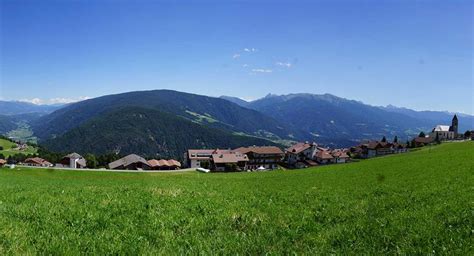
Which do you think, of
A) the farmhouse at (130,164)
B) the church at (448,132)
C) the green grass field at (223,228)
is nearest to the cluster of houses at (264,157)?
the farmhouse at (130,164)

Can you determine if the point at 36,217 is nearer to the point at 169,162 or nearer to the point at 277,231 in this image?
the point at 277,231

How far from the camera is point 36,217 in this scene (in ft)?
31.9

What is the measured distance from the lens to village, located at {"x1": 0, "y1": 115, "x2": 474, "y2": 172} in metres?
157

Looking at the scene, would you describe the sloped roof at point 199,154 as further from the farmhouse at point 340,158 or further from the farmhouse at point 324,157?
the farmhouse at point 340,158

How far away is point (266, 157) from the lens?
181 m

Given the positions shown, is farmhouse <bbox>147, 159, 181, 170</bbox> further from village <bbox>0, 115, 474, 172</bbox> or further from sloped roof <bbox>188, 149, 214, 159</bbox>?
sloped roof <bbox>188, 149, 214, 159</bbox>

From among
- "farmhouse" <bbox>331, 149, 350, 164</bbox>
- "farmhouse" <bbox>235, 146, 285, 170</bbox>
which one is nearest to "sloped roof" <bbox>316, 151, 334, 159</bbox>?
"farmhouse" <bbox>331, 149, 350, 164</bbox>

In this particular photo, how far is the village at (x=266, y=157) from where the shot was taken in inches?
6166

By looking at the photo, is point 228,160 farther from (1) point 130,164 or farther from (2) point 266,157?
(1) point 130,164

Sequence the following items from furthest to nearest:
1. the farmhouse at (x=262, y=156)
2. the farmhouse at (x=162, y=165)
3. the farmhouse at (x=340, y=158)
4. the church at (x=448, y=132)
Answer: the church at (x=448, y=132) < the farmhouse at (x=262, y=156) < the farmhouse at (x=162, y=165) < the farmhouse at (x=340, y=158)

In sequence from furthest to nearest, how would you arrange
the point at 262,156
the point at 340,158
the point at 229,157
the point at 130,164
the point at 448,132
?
the point at 448,132
the point at 262,156
the point at 130,164
the point at 229,157
the point at 340,158

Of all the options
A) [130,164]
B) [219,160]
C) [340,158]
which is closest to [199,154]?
[219,160]

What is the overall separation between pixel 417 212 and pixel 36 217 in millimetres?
11206

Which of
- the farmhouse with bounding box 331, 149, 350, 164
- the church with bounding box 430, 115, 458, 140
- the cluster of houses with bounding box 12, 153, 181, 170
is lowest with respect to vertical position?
the cluster of houses with bounding box 12, 153, 181, 170
